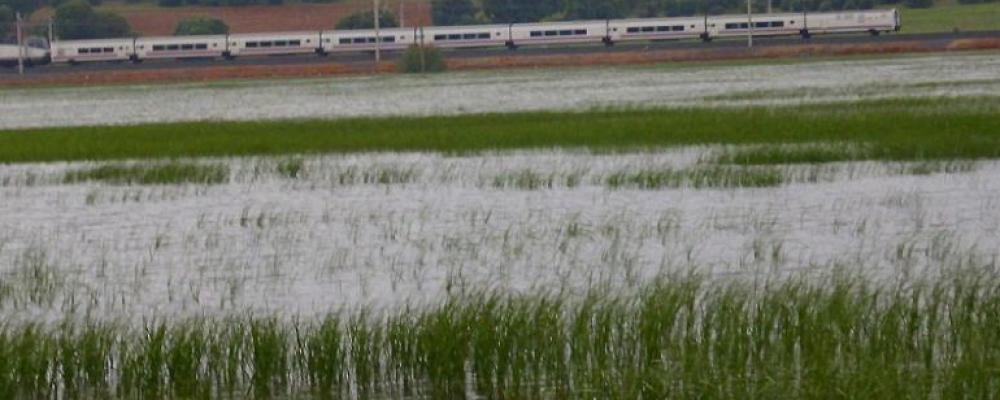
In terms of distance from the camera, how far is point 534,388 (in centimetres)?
1249

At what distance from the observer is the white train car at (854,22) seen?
115188 mm

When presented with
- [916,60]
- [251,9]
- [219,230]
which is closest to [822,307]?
[219,230]

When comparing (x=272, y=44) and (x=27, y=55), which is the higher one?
(x=272, y=44)

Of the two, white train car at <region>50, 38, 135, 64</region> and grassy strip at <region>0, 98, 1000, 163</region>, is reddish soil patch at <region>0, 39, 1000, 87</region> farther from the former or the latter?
grassy strip at <region>0, 98, 1000, 163</region>

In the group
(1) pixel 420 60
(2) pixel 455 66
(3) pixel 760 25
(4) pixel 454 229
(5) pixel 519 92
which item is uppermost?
(4) pixel 454 229

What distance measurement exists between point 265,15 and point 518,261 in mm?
144151

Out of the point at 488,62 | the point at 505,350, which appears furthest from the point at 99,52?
the point at 505,350

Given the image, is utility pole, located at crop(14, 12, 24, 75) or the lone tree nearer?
utility pole, located at crop(14, 12, 24, 75)

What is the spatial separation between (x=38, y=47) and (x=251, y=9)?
3250 centimetres

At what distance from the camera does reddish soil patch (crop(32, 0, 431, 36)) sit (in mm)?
156750

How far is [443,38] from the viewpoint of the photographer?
127750 mm

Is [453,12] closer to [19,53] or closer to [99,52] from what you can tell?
[99,52]

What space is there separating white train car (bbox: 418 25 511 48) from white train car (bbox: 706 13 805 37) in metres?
Result: 13.0

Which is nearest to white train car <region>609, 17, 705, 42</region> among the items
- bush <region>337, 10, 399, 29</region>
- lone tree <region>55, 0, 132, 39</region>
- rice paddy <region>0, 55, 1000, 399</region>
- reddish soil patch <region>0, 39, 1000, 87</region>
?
reddish soil patch <region>0, 39, 1000, 87</region>
